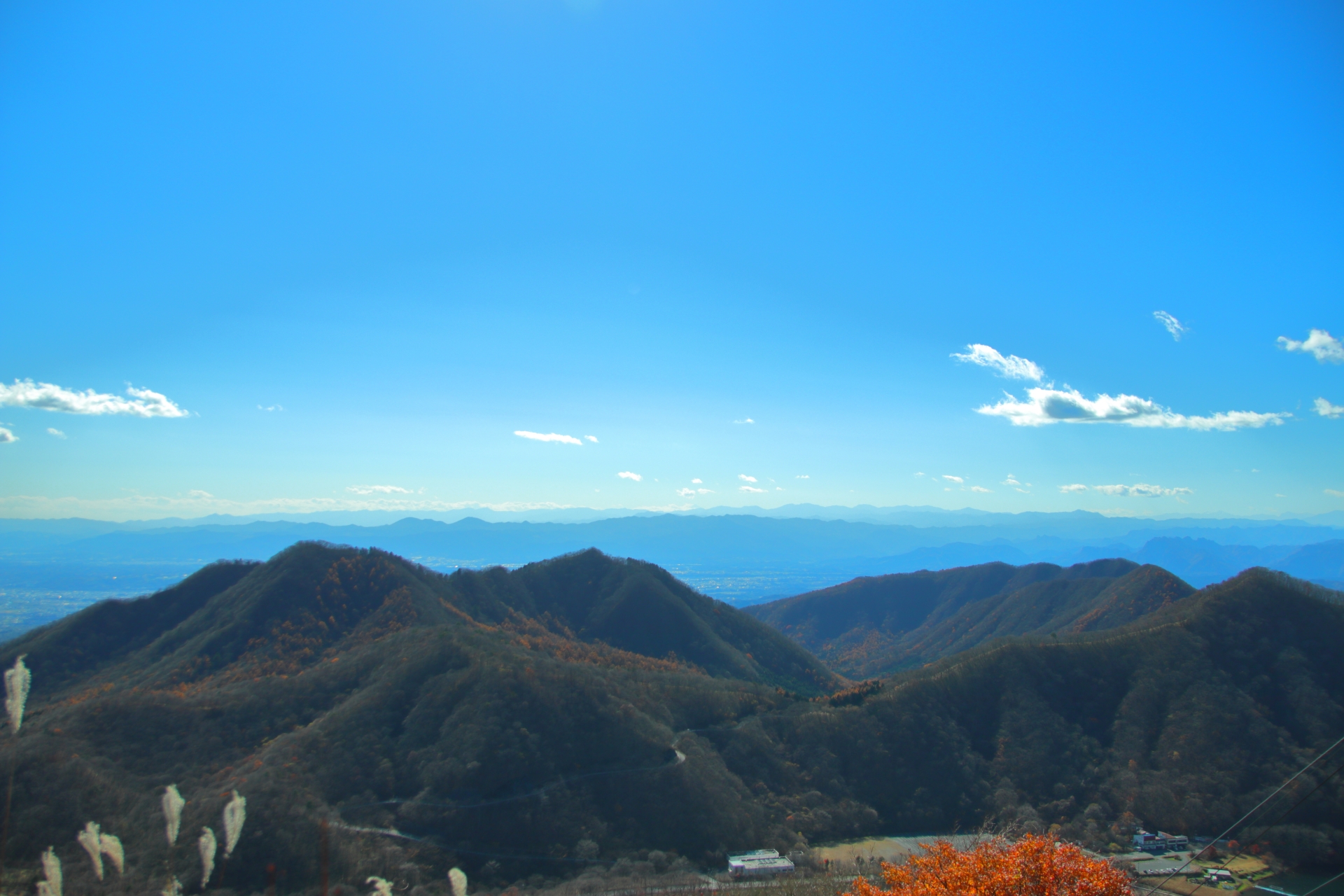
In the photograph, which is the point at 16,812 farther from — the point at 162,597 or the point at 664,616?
the point at 664,616


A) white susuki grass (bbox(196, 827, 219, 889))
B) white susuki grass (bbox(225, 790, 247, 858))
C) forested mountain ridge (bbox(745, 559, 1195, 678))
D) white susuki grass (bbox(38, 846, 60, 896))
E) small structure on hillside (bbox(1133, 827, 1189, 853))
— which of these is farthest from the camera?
forested mountain ridge (bbox(745, 559, 1195, 678))

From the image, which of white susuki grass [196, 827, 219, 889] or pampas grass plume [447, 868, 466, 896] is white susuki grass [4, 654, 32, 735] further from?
white susuki grass [196, 827, 219, 889]

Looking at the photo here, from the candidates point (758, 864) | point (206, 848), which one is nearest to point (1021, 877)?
point (758, 864)

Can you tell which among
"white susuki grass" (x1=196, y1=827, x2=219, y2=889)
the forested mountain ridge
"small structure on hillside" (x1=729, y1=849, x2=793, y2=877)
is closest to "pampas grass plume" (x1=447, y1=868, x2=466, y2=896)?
"white susuki grass" (x1=196, y1=827, x2=219, y2=889)

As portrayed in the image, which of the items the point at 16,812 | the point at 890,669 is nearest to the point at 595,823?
the point at 16,812

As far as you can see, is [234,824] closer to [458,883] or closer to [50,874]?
[50,874]
